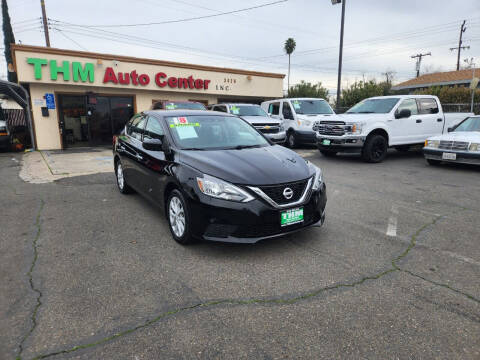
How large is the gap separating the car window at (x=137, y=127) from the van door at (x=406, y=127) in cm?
734

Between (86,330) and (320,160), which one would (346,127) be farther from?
(86,330)

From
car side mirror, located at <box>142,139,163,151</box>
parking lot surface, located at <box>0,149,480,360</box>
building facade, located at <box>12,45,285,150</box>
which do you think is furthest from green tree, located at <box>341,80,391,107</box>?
car side mirror, located at <box>142,139,163,151</box>

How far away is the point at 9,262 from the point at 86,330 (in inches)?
69.7

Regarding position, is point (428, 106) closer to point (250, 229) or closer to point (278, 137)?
point (278, 137)

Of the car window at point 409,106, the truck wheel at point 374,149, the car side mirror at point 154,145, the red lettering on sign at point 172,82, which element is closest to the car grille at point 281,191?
the car side mirror at point 154,145

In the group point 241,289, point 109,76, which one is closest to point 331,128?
point 241,289

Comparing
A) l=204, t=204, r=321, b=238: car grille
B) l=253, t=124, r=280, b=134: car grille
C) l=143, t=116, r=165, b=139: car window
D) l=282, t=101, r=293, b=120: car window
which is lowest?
l=204, t=204, r=321, b=238: car grille

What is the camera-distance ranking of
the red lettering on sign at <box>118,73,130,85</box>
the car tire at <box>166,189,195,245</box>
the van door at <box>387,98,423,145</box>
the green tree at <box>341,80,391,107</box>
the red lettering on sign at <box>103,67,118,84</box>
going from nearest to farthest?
the car tire at <box>166,189,195,245</box>
the van door at <box>387,98,423,145</box>
the red lettering on sign at <box>103,67,118,84</box>
the red lettering on sign at <box>118,73,130,85</box>
the green tree at <box>341,80,391,107</box>

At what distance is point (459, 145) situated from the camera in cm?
853

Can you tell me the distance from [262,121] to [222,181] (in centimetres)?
851

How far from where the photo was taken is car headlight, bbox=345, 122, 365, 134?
944cm

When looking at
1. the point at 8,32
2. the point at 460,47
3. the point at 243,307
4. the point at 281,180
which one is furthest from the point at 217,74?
the point at 460,47

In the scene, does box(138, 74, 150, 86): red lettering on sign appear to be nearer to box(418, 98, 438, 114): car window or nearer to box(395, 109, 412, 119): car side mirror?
box(395, 109, 412, 119): car side mirror

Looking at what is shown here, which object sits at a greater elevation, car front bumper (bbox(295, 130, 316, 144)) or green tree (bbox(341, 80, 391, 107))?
Answer: green tree (bbox(341, 80, 391, 107))
